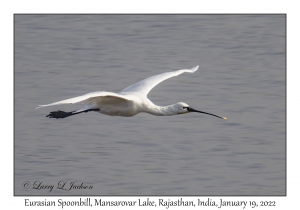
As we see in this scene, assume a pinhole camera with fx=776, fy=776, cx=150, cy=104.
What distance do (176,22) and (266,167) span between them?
23.4ft

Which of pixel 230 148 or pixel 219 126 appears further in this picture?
pixel 219 126

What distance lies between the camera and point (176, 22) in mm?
17625

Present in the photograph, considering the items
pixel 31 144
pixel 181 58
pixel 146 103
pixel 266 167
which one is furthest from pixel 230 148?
pixel 181 58

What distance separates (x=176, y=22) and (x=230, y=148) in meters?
6.57

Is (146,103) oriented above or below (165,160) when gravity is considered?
above

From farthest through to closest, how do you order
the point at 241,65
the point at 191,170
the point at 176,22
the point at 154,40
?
the point at 176,22 < the point at 154,40 < the point at 241,65 < the point at 191,170

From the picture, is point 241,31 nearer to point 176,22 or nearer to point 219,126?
point 176,22

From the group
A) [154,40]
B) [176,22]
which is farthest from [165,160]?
[176,22]

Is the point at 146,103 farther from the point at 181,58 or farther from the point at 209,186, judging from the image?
the point at 181,58

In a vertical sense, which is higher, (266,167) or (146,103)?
(146,103)
